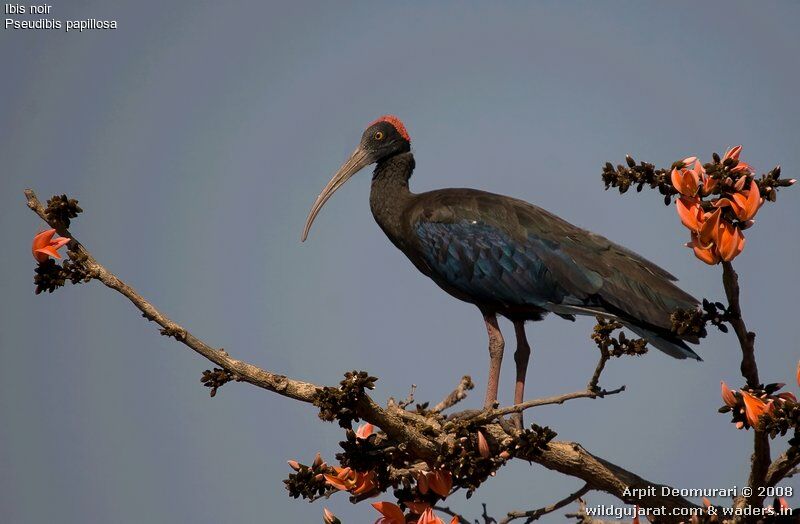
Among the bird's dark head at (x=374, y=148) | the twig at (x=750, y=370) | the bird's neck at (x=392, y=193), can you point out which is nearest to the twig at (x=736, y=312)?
→ the twig at (x=750, y=370)

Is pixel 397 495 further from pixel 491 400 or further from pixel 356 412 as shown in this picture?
pixel 491 400

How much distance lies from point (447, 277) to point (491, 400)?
3.93 feet

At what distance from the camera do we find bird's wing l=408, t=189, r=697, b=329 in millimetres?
8239

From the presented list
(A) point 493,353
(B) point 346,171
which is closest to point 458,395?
(A) point 493,353

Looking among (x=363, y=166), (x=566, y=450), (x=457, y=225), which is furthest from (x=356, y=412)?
(x=363, y=166)

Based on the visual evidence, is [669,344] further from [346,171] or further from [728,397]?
[346,171]

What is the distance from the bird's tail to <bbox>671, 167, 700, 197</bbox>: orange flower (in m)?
2.04

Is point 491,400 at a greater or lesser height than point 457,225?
lesser

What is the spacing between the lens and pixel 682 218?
576 cm

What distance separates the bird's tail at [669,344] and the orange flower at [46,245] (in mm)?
4088

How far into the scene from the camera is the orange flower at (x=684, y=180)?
18.6 ft

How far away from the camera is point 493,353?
9.15m

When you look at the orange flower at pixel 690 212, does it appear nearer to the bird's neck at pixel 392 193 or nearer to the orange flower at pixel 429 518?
the orange flower at pixel 429 518

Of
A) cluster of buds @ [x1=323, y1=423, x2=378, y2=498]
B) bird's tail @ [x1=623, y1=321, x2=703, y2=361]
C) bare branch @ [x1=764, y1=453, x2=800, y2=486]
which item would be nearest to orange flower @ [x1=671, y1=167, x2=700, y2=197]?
bare branch @ [x1=764, y1=453, x2=800, y2=486]
